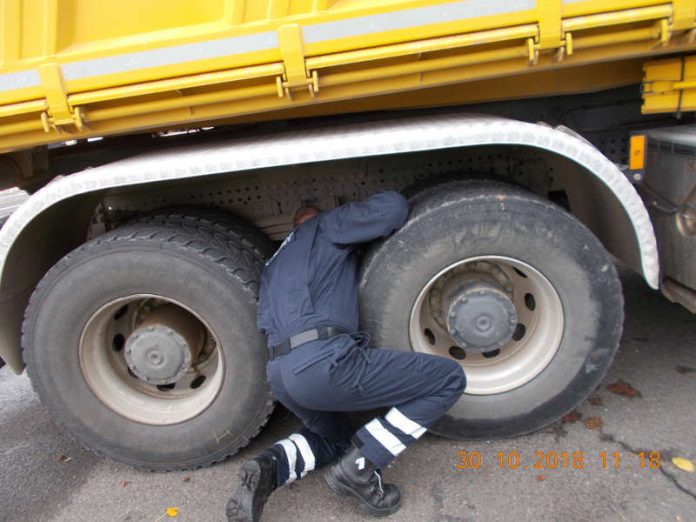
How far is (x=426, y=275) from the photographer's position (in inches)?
100

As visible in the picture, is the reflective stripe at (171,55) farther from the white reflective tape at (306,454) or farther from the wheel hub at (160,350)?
the white reflective tape at (306,454)

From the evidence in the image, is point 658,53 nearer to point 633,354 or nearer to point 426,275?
point 426,275

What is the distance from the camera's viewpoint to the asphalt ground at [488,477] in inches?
94.0

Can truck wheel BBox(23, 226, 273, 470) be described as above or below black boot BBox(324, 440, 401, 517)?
above

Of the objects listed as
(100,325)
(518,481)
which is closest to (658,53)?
(518,481)

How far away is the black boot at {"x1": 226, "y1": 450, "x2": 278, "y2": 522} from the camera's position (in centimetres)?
235

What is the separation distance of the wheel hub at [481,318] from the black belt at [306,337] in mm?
623

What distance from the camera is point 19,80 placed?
2326 mm

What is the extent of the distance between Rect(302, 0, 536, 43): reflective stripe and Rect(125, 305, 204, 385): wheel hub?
1.59m

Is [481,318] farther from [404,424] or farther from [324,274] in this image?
[324,274]

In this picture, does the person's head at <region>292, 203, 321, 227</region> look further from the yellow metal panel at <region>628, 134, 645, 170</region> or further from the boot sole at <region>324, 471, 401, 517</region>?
the yellow metal panel at <region>628, 134, 645, 170</region>

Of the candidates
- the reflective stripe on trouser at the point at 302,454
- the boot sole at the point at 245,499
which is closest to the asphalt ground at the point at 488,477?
the reflective stripe on trouser at the point at 302,454

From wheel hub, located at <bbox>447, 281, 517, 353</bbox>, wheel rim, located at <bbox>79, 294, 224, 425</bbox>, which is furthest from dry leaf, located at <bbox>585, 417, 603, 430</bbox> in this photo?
wheel rim, located at <bbox>79, 294, 224, 425</bbox>
